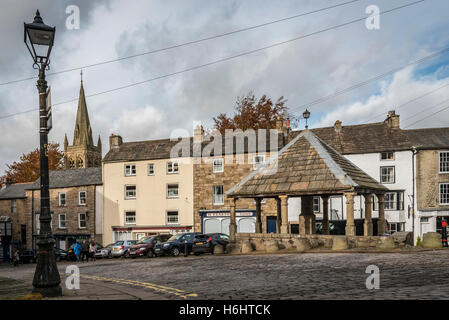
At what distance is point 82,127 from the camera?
310ft

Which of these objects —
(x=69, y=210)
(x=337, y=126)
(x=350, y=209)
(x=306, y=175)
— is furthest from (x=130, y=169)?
(x=350, y=209)

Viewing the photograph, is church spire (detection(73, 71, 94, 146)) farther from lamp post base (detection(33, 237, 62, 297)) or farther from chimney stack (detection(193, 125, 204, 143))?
lamp post base (detection(33, 237, 62, 297))

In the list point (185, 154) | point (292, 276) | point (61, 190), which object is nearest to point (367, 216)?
point (292, 276)

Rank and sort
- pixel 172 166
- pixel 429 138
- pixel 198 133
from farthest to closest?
pixel 198 133 → pixel 172 166 → pixel 429 138

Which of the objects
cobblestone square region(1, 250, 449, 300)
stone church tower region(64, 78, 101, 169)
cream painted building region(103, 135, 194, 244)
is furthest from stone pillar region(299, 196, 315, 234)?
stone church tower region(64, 78, 101, 169)

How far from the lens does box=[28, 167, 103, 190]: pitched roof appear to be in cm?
5106

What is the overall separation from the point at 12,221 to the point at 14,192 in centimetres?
362

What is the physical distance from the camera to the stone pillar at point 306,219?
2531 cm

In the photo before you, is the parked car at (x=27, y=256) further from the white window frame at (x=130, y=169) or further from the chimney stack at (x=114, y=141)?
the chimney stack at (x=114, y=141)

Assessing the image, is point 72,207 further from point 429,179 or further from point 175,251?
point 429,179

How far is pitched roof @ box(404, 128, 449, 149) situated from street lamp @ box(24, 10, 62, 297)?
36158mm

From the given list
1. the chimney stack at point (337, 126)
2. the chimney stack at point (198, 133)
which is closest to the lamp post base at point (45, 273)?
the chimney stack at point (198, 133)
